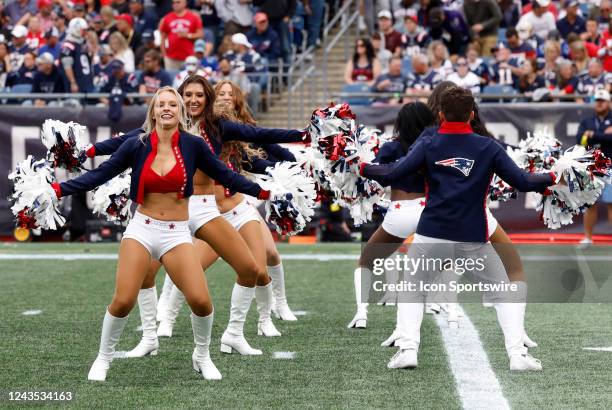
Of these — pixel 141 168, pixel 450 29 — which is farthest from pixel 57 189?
pixel 450 29

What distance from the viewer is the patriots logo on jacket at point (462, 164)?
626 centimetres

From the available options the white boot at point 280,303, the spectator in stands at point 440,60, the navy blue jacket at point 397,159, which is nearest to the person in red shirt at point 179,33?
the spectator in stands at point 440,60

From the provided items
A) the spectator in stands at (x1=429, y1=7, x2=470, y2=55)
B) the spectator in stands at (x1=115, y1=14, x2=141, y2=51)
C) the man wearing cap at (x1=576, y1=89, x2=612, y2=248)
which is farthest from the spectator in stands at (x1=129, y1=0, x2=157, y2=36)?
the man wearing cap at (x1=576, y1=89, x2=612, y2=248)

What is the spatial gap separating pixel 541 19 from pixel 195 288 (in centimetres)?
1205

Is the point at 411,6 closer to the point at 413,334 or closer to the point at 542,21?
the point at 542,21

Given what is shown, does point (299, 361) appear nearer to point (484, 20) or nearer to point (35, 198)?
point (35, 198)

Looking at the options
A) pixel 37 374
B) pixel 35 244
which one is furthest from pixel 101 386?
pixel 35 244

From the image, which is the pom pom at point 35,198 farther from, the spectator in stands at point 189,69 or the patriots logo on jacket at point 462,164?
the spectator in stands at point 189,69

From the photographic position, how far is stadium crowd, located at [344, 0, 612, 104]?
15.5m

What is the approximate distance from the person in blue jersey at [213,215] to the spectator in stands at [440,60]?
880 centimetres

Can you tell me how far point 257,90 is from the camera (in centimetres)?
1599

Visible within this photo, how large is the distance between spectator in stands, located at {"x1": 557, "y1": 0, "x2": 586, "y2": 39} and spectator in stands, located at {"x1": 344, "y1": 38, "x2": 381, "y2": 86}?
2.77m

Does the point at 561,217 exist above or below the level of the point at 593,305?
above

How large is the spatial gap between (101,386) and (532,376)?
214 cm
